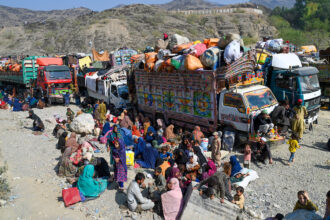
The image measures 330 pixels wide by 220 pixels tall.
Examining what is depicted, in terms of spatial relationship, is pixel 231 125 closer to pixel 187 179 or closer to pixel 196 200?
pixel 187 179

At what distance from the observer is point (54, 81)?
15.7 meters

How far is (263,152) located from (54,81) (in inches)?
503

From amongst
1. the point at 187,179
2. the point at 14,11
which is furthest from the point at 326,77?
the point at 14,11

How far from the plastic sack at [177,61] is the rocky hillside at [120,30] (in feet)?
115

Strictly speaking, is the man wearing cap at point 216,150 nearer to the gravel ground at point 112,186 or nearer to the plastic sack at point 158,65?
the gravel ground at point 112,186

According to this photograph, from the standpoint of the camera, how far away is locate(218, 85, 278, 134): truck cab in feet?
23.9

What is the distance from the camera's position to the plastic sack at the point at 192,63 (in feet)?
26.3

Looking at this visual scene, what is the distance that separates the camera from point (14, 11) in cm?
13675

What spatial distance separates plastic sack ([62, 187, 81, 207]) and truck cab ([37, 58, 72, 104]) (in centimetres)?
1140

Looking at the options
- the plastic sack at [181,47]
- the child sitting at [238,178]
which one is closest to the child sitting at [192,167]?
the child sitting at [238,178]

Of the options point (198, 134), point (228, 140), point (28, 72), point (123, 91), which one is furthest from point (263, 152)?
point (28, 72)

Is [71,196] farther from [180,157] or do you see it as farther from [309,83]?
[309,83]

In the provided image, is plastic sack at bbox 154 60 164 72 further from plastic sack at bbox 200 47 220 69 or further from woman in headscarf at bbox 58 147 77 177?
woman in headscarf at bbox 58 147 77 177

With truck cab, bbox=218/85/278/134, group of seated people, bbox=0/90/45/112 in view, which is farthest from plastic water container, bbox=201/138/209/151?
group of seated people, bbox=0/90/45/112
